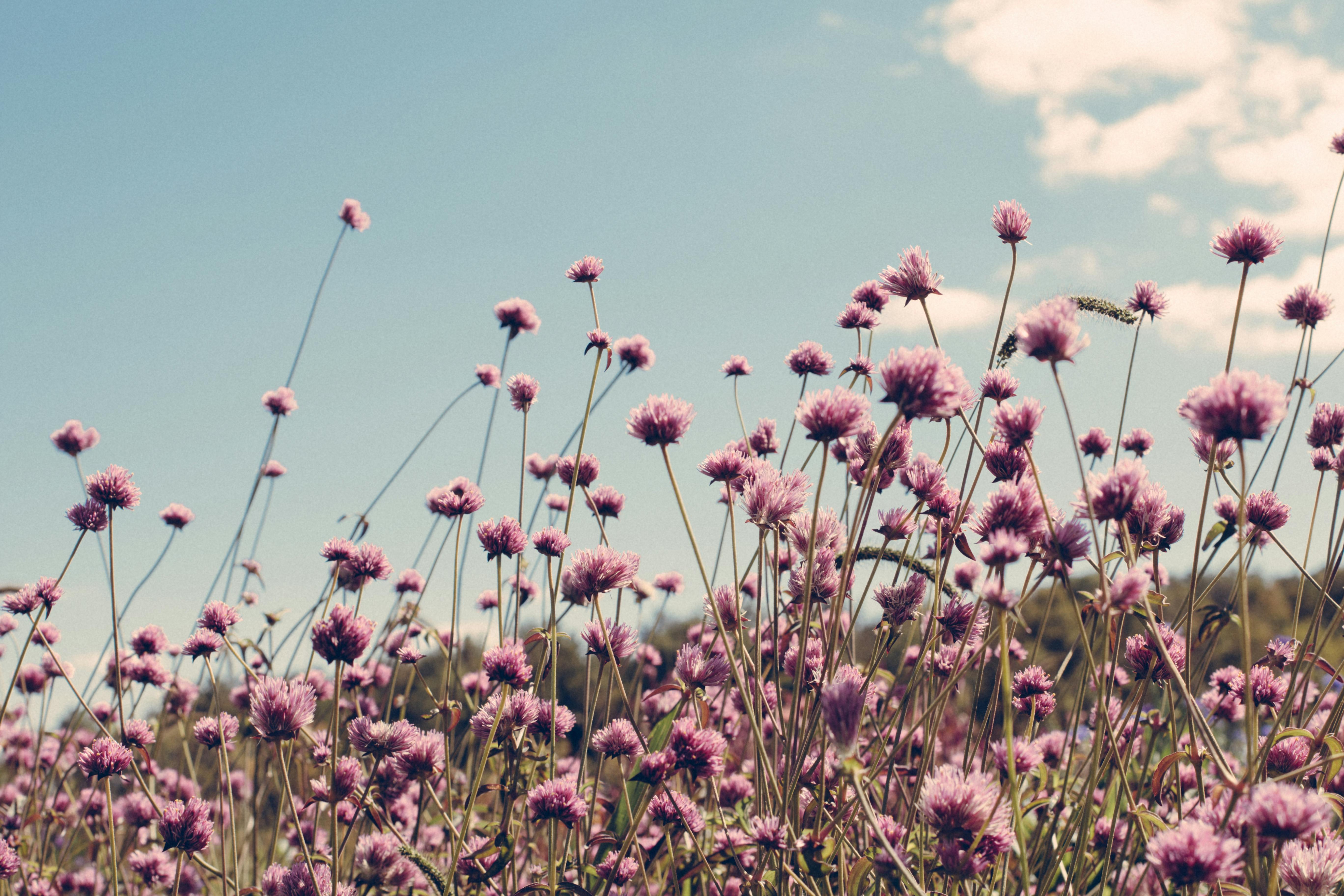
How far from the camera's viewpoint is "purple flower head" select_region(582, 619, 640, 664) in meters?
2.01

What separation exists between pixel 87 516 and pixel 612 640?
6.21 feet

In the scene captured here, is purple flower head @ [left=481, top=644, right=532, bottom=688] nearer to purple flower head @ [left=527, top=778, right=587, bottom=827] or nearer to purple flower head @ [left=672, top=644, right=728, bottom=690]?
purple flower head @ [left=527, top=778, right=587, bottom=827]

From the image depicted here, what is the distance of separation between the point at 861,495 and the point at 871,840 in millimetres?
1206

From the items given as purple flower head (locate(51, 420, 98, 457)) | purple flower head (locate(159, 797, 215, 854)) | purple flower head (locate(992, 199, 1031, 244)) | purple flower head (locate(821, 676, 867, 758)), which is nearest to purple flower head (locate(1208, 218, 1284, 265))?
purple flower head (locate(992, 199, 1031, 244))

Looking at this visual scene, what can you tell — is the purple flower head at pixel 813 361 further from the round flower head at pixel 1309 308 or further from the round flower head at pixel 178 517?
the round flower head at pixel 178 517

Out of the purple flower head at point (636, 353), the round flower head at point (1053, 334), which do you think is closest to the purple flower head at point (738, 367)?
the purple flower head at point (636, 353)

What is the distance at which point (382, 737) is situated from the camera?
213cm

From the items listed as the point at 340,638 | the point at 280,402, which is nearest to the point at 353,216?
the point at 280,402

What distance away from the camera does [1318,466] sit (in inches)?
102

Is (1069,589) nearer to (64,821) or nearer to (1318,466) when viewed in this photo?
(1318,466)

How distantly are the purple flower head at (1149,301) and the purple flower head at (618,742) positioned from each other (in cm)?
221

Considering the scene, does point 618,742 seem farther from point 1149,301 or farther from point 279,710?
point 1149,301

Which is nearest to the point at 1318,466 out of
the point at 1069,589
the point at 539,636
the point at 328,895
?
the point at 1069,589

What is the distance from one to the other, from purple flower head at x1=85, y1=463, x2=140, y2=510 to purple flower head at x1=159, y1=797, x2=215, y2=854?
93cm
